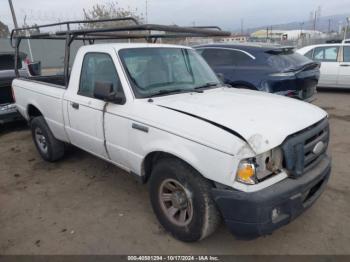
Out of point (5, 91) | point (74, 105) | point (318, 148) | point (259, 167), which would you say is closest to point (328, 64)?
point (318, 148)

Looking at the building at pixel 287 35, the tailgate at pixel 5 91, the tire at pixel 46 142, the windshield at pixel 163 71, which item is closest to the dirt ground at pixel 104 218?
the tire at pixel 46 142

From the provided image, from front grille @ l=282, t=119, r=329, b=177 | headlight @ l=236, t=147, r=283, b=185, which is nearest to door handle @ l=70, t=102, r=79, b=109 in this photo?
headlight @ l=236, t=147, r=283, b=185

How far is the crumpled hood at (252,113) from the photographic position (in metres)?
2.52

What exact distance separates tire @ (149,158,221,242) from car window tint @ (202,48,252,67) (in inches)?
189

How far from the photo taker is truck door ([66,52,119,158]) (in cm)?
364

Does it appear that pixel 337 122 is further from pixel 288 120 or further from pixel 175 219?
pixel 175 219

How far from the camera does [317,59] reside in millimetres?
10562

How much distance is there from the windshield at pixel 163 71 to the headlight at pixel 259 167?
1.35 metres

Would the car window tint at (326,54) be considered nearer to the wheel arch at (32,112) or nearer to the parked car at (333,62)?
the parked car at (333,62)

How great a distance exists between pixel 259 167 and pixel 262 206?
31cm

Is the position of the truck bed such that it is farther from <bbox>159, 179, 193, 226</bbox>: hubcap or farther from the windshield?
<bbox>159, 179, 193, 226</bbox>: hubcap

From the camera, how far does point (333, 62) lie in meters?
10.2

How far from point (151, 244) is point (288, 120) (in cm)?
177

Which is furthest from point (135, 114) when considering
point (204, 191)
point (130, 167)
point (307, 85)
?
point (307, 85)
